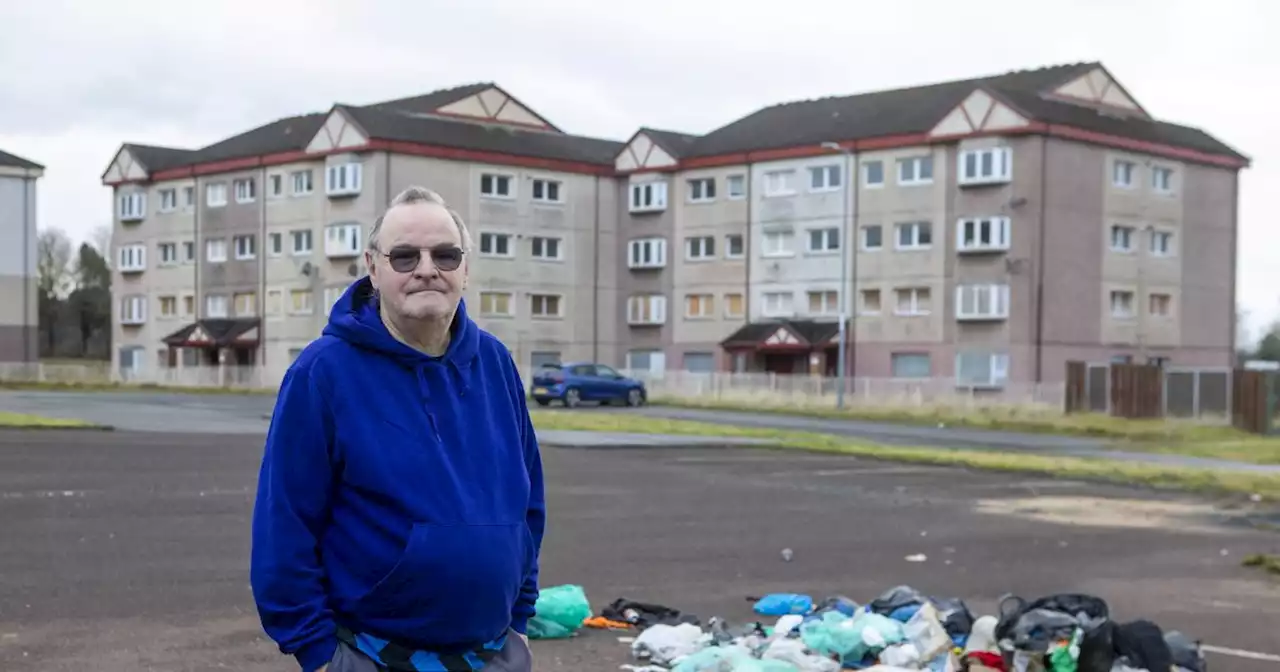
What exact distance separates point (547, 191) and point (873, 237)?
52.6ft

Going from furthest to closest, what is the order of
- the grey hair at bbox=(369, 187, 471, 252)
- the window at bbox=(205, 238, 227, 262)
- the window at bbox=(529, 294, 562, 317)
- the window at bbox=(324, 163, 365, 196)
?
the window at bbox=(205, 238, 227, 262), the window at bbox=(529, 294, 562, 317), the window at bbox=(324, 163, 365, 196), the grey hair at bbox=(369, 187, 471, 252)

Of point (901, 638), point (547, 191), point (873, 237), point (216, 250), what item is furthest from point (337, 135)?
point (901, 638)

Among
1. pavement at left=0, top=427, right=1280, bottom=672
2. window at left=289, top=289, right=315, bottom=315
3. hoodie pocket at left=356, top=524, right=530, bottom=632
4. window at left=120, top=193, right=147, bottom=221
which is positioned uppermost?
window at left=120, top=193, right=147, bottom=221

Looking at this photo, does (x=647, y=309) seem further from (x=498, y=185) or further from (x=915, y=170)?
(x=915, y=170)

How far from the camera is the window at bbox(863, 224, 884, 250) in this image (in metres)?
57.8

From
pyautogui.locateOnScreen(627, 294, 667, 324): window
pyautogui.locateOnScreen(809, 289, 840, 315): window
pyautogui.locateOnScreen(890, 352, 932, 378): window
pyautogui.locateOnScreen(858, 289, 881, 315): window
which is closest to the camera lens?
pyautogui.locateOnScreen(890, 352, 932, 378): window

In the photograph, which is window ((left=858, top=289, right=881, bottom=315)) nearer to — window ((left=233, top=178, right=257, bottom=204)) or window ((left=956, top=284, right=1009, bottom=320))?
window ((left=956, top=284, right=1009, bottom=320))

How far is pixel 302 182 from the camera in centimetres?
6419

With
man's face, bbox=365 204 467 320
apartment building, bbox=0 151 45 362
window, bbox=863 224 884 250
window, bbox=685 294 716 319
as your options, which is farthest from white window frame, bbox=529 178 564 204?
man's face, bbox=365 204 467 320

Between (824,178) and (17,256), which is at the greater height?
(824,178)

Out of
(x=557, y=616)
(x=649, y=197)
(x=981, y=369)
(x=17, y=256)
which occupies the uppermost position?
(x=649, y=197)

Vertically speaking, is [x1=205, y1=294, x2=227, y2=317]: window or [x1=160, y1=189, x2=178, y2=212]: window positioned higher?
[x1=160, y1=189, x2=178, y2=212]: window

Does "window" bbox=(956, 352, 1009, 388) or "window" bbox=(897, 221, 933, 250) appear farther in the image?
"window" bbox=(897, 221, 933, 250)

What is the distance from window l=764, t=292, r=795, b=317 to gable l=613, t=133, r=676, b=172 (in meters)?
8.15
